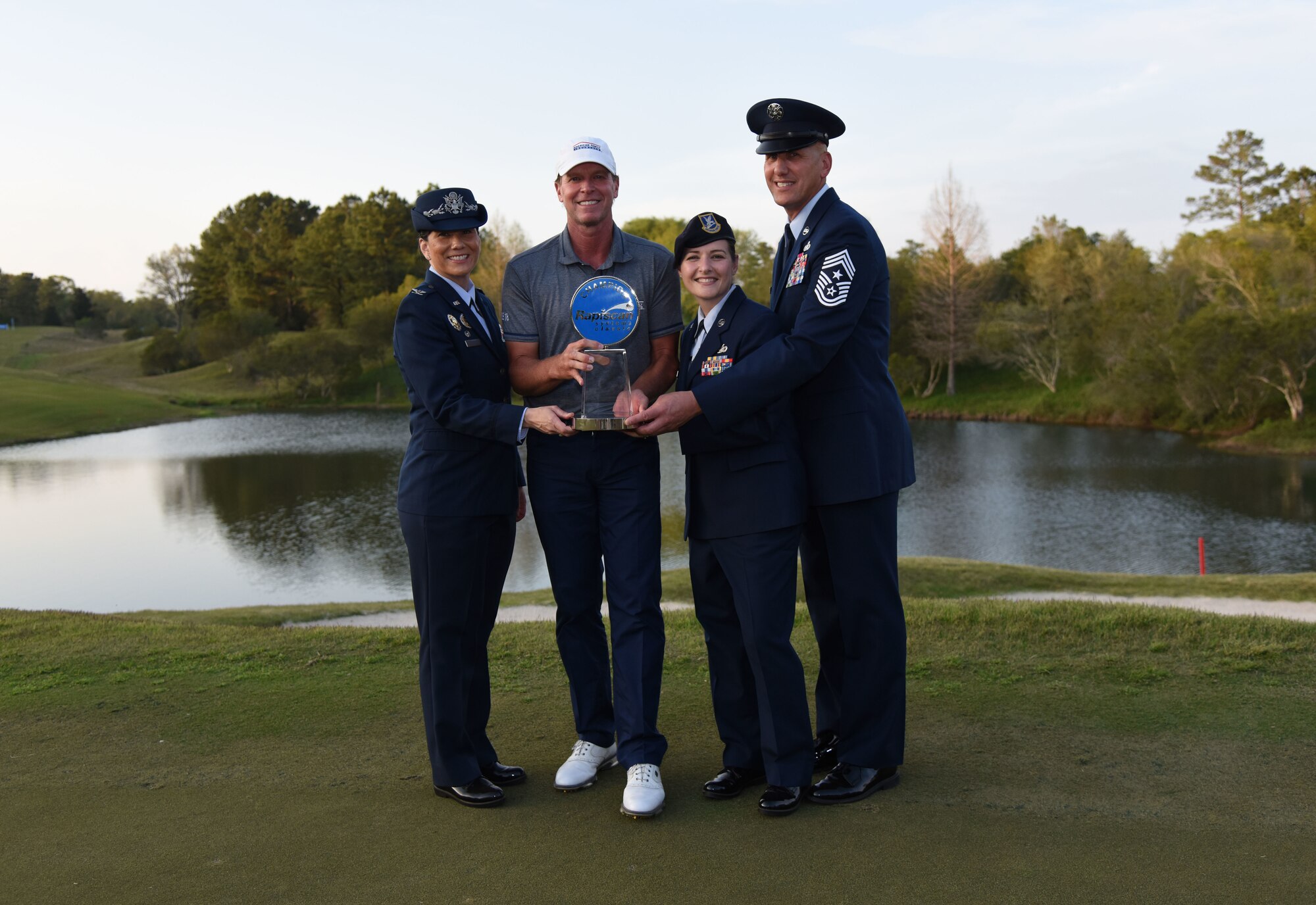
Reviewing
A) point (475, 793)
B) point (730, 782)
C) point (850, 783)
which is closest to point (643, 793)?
point (730, 782)

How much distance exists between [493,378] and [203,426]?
5972 cm

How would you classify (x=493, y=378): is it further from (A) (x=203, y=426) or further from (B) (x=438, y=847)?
(A) (x=203, y=426)

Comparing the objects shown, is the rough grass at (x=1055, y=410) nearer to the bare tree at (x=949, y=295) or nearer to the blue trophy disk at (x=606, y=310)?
the bare tree at (x=949, y=295)

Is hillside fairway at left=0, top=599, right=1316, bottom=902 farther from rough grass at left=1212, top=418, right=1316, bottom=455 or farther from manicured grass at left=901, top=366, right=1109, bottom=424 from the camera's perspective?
manicured grass at left=901, top=366, right=1109, bottom=424

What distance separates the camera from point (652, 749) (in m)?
4.13

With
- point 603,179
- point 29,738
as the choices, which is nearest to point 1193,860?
point 603,179

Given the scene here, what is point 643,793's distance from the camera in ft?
12.7

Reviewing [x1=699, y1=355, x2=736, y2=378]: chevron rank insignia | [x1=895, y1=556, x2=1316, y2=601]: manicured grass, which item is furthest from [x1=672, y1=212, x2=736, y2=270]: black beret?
[x1=895, y1=556, x2=1316, y2=601]: manicured grass

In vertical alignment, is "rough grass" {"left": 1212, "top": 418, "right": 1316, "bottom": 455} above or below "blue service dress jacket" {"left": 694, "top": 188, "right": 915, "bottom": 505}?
below

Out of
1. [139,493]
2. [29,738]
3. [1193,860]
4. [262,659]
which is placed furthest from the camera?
[139,493]

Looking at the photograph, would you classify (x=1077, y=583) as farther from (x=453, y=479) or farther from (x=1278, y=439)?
(x=1278, y=439)

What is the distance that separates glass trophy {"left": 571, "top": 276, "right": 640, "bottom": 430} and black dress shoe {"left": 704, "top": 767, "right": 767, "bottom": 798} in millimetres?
1515

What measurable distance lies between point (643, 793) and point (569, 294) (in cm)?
203

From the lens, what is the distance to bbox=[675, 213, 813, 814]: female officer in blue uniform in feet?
13.3
